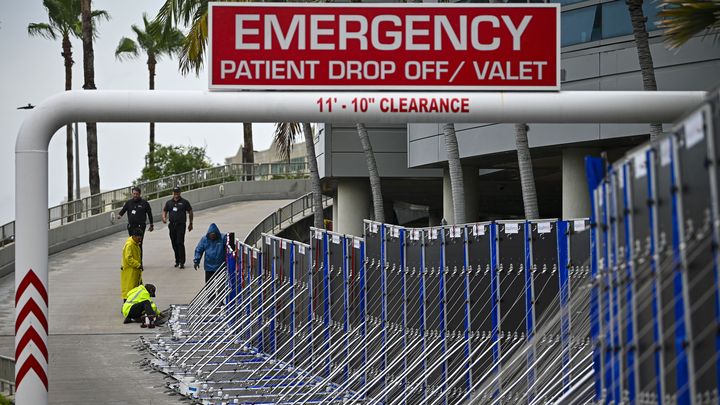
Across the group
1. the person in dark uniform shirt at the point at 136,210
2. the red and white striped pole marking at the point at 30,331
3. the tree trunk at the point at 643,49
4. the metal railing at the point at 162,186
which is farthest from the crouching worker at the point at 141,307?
the red and white striped pole marking at the point at 30,331

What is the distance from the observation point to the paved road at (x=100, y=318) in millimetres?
16250

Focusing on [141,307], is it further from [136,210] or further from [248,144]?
[248,144]

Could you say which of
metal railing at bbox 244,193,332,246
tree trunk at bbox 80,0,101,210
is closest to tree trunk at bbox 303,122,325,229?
metal railing at bbox 244,193,332,246

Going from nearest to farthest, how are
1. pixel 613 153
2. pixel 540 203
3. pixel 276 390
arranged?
pixel 276 390 → pixel 613 153 → pixel 540 203

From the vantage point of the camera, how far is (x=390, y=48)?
1072 cm

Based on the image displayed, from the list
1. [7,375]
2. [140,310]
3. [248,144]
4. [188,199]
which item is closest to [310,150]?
[140,310]

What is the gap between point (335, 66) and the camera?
1076 centimetres

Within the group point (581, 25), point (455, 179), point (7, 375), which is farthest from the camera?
point (455, 179)

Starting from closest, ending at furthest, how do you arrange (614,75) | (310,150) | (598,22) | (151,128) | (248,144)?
(614,75)
(598,22)
(310,150)
(248,144)
(151,128)

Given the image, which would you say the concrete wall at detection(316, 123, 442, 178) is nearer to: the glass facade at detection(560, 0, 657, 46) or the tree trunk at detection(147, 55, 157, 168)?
the glass facade at detection(560, 0, 657, 46)

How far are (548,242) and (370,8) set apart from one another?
259 centimetres

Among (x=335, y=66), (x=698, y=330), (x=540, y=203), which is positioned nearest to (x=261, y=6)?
(x=335, y=66)

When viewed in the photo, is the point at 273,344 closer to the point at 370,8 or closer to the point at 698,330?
the point at 370,8

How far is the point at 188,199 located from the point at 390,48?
122 ft
